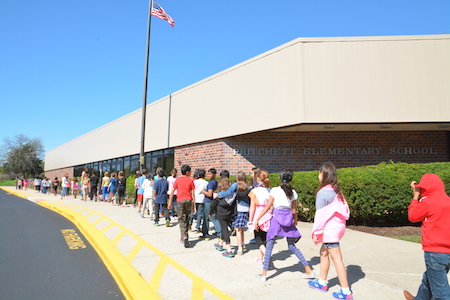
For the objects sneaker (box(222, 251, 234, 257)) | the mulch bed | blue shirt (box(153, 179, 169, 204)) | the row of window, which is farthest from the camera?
the row of window

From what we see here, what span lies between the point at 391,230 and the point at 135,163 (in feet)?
55.1

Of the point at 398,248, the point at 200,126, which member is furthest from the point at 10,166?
the point at 398,248

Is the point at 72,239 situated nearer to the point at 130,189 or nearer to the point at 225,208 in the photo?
the point at 225,208

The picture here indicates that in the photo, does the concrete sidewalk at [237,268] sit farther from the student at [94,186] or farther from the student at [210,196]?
the student at [94,186]

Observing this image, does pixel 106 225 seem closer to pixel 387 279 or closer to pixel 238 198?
pixel 238 198

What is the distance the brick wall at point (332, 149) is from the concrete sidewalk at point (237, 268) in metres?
5.20

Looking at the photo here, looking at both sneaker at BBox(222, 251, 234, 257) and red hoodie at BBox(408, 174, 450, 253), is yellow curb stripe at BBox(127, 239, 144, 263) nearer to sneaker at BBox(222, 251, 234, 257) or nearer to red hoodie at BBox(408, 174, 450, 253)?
sneaker at BBox(222, 251, 234, 257)

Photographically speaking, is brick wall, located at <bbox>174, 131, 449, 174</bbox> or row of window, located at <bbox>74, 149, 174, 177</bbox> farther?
row of window, located at <bbox>74, 149, 174, 177</bbox>

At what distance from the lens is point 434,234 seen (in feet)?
10.8

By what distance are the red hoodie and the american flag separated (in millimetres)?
15138

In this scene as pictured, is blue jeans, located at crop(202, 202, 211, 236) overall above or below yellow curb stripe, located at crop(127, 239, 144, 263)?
above

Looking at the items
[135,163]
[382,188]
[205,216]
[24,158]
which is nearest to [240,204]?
[205,216]

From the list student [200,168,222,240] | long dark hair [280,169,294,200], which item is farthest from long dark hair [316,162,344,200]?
student [200,168,222,240]

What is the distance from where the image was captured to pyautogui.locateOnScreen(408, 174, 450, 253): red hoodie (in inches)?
128
